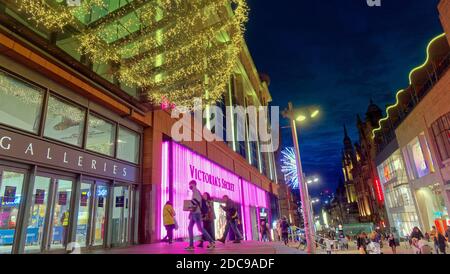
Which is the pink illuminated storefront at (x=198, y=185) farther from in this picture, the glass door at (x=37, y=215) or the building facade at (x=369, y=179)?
the building facade at (x=369, y=179)

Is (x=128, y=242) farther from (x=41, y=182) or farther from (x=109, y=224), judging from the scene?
(x=41, y=182)

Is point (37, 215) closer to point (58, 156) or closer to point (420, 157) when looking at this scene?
point (58, 156)

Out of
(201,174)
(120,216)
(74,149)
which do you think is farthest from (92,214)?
(201,174)

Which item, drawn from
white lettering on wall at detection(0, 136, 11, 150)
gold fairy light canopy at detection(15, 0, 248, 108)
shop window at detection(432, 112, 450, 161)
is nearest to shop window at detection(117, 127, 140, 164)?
gold fairy light canopy at detection(15, 0, 248, 108)

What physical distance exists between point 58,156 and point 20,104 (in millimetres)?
1806

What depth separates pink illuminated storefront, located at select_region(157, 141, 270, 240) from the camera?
1324 centimetres

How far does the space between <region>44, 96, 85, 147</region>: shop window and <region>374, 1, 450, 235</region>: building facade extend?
71.9ft

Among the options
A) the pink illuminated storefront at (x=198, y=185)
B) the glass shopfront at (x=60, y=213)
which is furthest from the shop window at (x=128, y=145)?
the pink illuminated storefront at (x=198, y=185)

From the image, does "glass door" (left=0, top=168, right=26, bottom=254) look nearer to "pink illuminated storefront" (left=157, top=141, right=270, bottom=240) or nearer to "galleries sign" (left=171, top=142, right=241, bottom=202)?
"pink illuminated storefront" (left=157, top=141, right=270, bottom=240)

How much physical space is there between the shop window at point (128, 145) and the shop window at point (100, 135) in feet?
1.40

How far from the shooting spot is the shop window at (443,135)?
64.0ft

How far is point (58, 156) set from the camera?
8.38 metres

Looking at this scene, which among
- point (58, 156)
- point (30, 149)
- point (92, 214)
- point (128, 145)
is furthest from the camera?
point (128, 145)

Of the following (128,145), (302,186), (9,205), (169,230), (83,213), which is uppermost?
(128,145)
